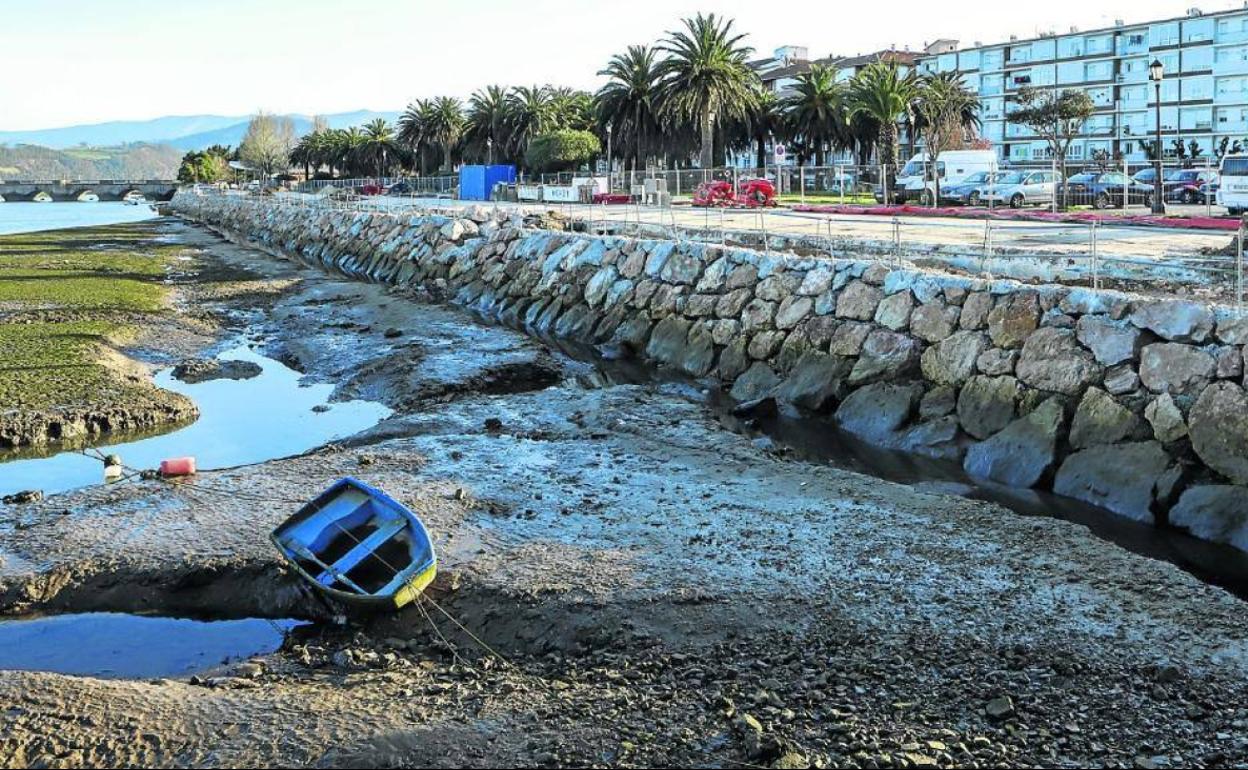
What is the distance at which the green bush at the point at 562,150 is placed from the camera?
76.6m

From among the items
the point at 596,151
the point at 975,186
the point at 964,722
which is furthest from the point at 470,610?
the point at 596,151

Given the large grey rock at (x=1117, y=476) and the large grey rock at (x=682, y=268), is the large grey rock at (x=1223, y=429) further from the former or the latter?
the large grey rock at (x=682, y=268)

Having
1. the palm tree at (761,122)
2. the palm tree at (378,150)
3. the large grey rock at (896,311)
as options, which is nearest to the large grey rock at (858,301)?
the large grey rock at (896,311)

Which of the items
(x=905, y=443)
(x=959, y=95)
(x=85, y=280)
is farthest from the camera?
(x=959, y=95)

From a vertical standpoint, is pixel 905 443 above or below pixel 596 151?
below

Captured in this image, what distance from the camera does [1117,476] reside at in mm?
13812

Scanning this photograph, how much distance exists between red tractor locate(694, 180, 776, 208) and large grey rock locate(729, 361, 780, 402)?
27.2m

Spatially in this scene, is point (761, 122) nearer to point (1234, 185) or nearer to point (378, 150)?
point (1234, 185)

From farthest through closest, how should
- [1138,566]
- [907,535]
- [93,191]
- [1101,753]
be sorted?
[93,191], [907,535], [1138,566], [1101,753]

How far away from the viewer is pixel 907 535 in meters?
12.1

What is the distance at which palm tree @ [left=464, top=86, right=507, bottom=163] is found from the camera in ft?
301

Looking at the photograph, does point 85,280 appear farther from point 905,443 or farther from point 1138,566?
point 1138,566

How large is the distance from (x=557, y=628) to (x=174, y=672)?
10.5ft

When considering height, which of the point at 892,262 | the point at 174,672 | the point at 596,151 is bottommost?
the point at 174,672
